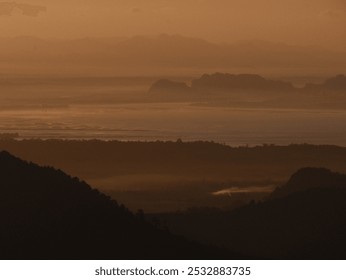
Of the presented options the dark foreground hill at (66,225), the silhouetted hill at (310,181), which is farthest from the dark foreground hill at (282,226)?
the dark foreground hill at (66,225)

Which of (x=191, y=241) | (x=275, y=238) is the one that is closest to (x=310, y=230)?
(x=275, y=238)

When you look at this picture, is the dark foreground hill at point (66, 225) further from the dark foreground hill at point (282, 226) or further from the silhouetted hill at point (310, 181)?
the silhouetted hill at point (310, 181)

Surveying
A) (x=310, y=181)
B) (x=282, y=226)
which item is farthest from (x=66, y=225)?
(x=310, y=181)

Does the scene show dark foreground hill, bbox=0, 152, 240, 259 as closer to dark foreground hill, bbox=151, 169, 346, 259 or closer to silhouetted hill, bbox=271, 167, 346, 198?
dark foreground hill, bbox=151, 169, 346, 259

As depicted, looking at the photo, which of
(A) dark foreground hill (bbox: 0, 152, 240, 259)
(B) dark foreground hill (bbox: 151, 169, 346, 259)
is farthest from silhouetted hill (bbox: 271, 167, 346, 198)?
(A) dark foreground hill (bbox: 0, 152, 240, 259)

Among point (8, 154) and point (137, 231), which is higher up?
point (8, 154)
